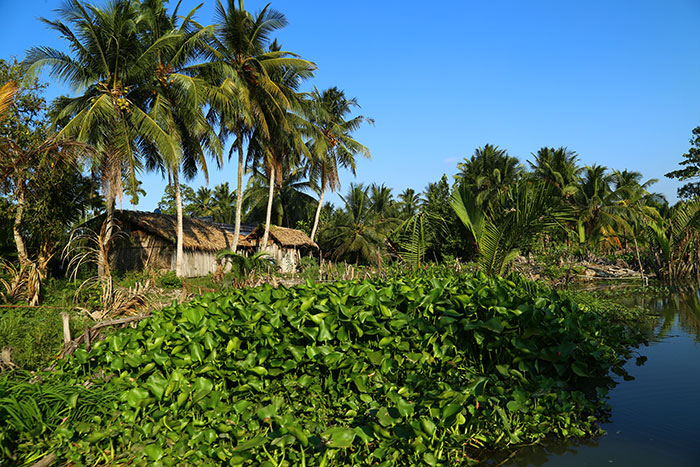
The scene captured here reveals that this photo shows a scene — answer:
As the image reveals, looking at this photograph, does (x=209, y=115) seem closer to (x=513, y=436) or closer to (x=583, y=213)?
(x=513, y=436)

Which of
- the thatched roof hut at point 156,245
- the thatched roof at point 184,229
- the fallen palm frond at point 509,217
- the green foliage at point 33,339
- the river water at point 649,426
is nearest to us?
the river water at point 649,426

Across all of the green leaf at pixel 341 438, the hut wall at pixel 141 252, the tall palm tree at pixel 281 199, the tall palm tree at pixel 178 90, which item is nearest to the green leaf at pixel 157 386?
the green leaf at pixel 341 438

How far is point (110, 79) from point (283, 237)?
12.0 m

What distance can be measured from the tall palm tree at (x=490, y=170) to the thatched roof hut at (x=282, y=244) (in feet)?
38.6

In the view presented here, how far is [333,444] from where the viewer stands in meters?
2.42

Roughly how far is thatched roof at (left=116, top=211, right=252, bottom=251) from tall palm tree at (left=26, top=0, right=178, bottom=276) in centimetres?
369

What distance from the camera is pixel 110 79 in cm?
1470

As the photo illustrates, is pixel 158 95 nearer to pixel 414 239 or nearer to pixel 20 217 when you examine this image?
pixel 20 217

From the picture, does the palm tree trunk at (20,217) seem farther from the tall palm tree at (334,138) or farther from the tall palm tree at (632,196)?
the tall palm tree at (632,196)

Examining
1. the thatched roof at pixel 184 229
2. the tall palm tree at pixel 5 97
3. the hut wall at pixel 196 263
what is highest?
the tall palm tree at pixel 5 97

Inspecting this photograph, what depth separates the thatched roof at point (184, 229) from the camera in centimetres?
1828

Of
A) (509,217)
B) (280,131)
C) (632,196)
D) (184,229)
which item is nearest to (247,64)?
(280,131)

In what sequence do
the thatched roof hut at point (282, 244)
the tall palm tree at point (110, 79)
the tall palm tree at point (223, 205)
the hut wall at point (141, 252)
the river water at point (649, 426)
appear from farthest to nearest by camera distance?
the tall palm tree at point (223, 205) → the thatched roof hut at point (282, 244) → the hut wall at point (141, 252) → the tall palm tree at point (110, 79) → the river water at point (649, 426)

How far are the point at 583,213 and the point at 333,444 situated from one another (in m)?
29.4
